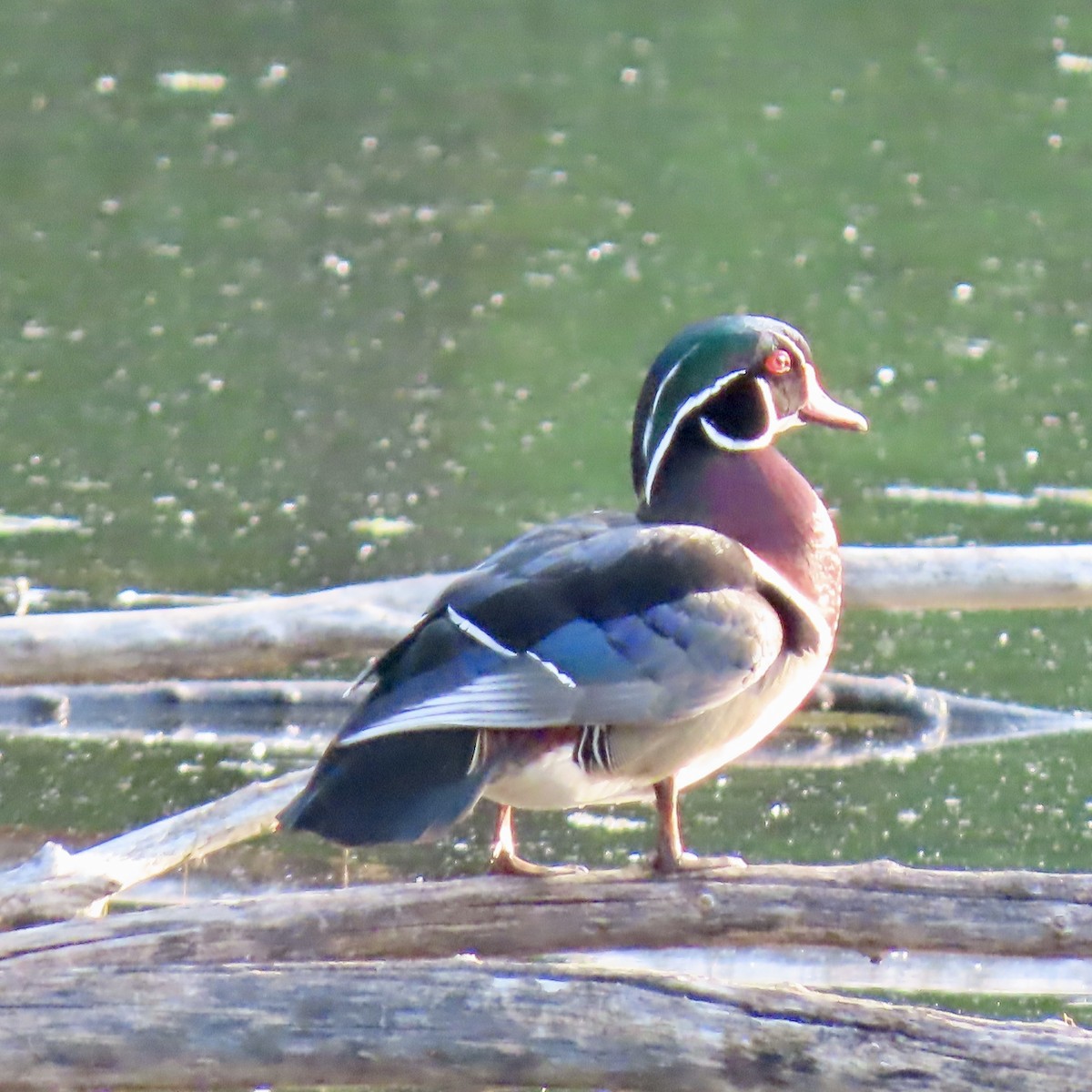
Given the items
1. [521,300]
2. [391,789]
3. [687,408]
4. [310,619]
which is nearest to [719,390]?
[687,408]

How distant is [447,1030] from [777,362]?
3.27 feet

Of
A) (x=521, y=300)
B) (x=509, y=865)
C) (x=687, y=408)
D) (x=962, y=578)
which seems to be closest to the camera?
(x=509, y=865)

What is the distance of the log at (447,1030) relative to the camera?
2215mm

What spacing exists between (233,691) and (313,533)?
155 centimetres

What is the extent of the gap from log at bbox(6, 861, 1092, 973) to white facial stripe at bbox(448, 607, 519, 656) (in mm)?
264

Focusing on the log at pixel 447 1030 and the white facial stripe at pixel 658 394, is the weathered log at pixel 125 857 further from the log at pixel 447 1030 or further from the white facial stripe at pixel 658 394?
the white facial stripe at pixel 658 394

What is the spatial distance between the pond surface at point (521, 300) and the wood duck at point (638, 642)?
63.6 inches

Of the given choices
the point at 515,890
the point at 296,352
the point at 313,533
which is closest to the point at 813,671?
the point at 515,890

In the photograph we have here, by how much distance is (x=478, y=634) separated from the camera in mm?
2449

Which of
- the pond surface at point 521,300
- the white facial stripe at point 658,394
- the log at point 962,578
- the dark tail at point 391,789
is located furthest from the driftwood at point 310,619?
the dark tail at point 391,789

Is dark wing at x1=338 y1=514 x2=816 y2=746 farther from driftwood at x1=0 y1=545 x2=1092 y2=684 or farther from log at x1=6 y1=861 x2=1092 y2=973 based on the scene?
driftwood at x1=0 y1=545 x2=1092 y2=684

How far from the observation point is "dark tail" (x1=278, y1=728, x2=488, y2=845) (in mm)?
2279

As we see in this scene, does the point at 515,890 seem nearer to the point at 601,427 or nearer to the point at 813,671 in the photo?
the point at 813,671

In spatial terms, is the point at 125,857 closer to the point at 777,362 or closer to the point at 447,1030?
the point at 447,1030
